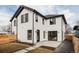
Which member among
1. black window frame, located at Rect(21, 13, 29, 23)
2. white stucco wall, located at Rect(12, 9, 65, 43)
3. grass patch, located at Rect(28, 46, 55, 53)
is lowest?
grass patch, located at Rect(28, 46, 55, 53)

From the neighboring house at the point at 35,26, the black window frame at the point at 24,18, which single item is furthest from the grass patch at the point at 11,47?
the black window frame at the point at 24,18

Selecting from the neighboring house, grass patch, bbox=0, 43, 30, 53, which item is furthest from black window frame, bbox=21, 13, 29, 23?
grass patch, bbox=0, 43, 30, 53

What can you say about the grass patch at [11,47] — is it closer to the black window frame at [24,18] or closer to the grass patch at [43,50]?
the grass patch at [43,50]

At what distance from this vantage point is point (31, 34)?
6.41 ft

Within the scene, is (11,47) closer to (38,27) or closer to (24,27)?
(24,27)

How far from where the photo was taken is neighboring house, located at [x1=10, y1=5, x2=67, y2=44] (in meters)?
1.93

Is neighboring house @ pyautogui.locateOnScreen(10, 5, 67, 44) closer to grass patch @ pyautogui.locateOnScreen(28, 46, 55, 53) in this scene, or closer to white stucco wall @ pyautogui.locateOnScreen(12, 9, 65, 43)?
white stucco wall @ pyautogui.locateOnScreen(12, 9, 65, 43)

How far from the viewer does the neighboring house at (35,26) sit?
1.93 m

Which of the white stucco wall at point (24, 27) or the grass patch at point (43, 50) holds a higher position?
the white stucco wall at point (24, 27)

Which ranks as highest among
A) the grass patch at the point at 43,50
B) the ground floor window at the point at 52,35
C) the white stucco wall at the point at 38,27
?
the white stucco wall at the point at 38,27

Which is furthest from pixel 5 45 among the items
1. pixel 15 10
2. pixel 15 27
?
pixel 15 10

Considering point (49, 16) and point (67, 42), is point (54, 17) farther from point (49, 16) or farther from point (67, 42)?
point (67, 42)
